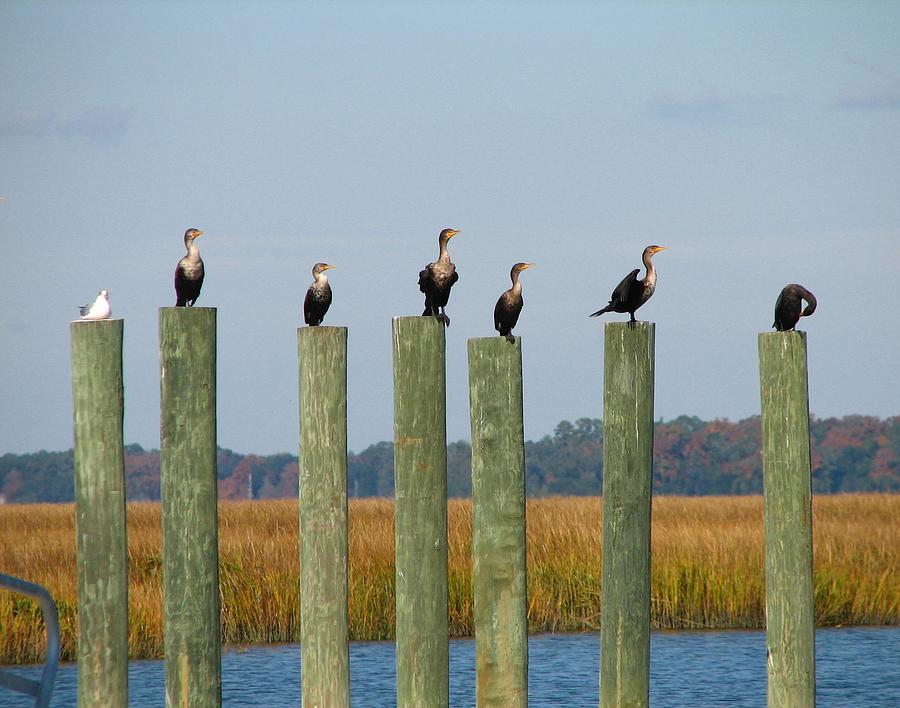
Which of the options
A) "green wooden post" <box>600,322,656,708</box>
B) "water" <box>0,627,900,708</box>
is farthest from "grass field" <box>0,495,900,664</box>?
"green wooden post" <box>600,322,656,708</box>

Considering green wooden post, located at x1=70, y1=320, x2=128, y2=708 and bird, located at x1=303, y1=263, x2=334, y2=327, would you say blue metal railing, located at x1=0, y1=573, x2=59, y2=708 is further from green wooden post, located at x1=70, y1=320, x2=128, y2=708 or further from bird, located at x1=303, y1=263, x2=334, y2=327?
bird, located at x1=303, y1=263, x2=334, y2=327

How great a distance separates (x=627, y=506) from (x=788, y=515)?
0.98 m

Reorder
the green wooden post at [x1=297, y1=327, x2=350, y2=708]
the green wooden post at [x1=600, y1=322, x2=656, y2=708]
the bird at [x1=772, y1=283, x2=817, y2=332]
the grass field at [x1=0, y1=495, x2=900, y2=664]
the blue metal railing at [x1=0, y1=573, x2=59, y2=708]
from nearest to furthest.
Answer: the blue metal railing at [x1=0, y1=573, x2=59, y2=708], the green wooden post at [x1=297, y1=327, x2=350, y2=708], the green wooden post at [x1=600, y1=322, x2=656, y2=708], the bird at [x1=772, y1=283, x2=817, y2=332], the grass field at [x1=0, y1=495, x2=900, y2=664]

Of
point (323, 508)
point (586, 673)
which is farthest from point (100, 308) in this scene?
point (586, 673)

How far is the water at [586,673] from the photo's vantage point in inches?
522

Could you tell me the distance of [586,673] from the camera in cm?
1434

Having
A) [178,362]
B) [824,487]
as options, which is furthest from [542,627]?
[824,487]

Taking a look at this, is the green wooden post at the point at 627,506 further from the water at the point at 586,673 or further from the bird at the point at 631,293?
the water at the point at 586,673

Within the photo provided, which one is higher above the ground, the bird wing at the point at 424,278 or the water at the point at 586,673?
the bird wing at the point at 424,278

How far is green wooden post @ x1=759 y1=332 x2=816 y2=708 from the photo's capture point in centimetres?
766

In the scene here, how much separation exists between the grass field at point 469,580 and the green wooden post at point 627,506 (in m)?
7.85

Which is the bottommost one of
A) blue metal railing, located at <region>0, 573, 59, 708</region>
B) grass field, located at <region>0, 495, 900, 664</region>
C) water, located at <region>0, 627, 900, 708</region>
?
water, located at <region>0, 627, 900, 708</region>

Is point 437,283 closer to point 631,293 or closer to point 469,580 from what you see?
point 631,293

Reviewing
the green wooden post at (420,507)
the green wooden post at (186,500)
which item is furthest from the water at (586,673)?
the green wooden post at (186,500)
